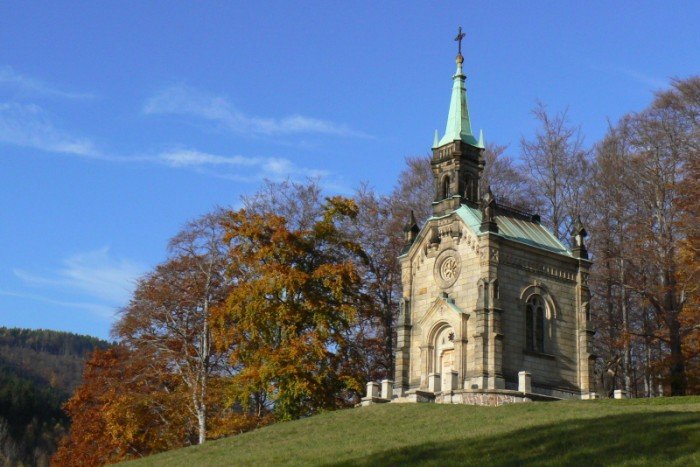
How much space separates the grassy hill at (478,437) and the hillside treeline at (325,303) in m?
7.06

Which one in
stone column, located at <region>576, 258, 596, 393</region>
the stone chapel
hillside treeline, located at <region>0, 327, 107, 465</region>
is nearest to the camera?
the stone chapel

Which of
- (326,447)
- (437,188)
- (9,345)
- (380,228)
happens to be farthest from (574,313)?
(9,345)

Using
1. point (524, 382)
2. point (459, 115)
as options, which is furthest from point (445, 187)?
point (524, 382)

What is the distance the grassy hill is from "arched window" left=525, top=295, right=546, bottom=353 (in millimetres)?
6731

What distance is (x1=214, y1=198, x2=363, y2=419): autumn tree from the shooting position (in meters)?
35.9

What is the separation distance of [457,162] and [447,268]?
4931 millimetres

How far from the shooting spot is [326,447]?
928 inches

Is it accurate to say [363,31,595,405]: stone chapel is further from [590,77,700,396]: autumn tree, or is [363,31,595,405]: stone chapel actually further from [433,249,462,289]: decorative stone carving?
[590,77,700,396]: autumn tree

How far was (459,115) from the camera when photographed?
40844 millimetres

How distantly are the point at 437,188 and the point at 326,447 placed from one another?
732 inches

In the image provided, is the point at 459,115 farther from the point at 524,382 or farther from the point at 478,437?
the point at 478,437

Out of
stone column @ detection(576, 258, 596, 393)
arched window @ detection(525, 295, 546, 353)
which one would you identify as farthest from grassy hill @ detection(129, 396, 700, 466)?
stone column @ detection(576, 258, 596, 393)

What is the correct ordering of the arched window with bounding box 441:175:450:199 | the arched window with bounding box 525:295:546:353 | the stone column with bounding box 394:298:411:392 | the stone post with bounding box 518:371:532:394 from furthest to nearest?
the arched window with bounding box 441:175:450:199, the stone column with bounding box 394:298:411:392, the arched window with bounding box 525:295:546:353, the stone post with bounding box 518:371:532:394

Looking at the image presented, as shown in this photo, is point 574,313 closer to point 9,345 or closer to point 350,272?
point 350,272
